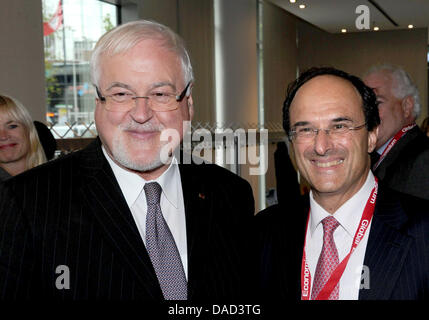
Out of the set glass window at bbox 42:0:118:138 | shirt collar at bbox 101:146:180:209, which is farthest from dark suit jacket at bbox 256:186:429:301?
glass window at bbox 42:0:118:138

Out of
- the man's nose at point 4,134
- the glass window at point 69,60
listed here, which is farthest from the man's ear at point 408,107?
the glass window at point 69,60

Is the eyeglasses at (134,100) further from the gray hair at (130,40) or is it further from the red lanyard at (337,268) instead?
the red lanyard at (337,268)

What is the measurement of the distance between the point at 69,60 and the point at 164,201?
5.56m

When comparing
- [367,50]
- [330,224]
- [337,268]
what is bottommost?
[337,268]

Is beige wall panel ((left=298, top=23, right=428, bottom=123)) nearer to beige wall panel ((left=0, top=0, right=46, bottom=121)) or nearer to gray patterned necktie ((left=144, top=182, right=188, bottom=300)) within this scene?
beige wall panel ((left=0, top=0, right=46, bottom=121))

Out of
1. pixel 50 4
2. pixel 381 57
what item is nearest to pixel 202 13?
pixel 50 4

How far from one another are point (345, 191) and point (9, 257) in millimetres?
1037

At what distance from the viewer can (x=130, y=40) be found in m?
1.61

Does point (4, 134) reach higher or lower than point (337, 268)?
higher

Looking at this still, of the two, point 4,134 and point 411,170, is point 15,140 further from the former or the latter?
point 411,170

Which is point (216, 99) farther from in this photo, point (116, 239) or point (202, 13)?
point (116, 239)

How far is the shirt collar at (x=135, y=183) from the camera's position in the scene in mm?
1669

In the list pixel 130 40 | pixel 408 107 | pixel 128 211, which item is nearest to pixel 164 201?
pixel 128 211

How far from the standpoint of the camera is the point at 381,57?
14461mm
